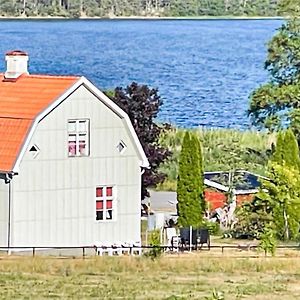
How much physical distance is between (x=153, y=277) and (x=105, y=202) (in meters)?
7.32

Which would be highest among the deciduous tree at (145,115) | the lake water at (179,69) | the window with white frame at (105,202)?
the lake water at (179,69)

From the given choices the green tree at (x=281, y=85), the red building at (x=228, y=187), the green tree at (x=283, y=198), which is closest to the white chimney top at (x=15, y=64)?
the green tree at (x=283, y=198)

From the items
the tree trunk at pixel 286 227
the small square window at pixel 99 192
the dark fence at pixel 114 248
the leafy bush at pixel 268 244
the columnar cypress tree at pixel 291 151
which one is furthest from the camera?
the columnar cypress tree at pixel 291 151

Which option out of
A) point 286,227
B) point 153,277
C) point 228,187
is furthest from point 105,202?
point 228,187

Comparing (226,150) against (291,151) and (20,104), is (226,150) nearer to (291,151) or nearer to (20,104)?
(291,151)

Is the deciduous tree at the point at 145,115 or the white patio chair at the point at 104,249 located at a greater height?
the deciduous tree at the point at 145,115

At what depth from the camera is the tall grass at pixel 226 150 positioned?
49.4 m

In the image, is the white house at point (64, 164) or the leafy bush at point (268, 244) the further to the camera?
the white house at point (64, 164)

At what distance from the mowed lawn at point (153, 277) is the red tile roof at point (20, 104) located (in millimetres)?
3011

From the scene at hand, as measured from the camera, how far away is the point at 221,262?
29.1 meters

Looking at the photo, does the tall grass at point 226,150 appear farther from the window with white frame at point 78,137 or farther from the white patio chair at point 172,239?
the window with white frame at point 78,137

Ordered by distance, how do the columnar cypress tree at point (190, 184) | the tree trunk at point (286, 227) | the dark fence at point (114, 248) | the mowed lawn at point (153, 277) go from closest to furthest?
the mowed lawn at point (153, 277) → the dark fence at point (114, 248) → the columnar cypress tree at point (190, 184) → the tree trunk at point (286, 227)

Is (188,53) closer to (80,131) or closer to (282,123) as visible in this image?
(282,123)

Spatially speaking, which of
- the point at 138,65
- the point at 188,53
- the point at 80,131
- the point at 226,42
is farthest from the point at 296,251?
the point at 226,42
